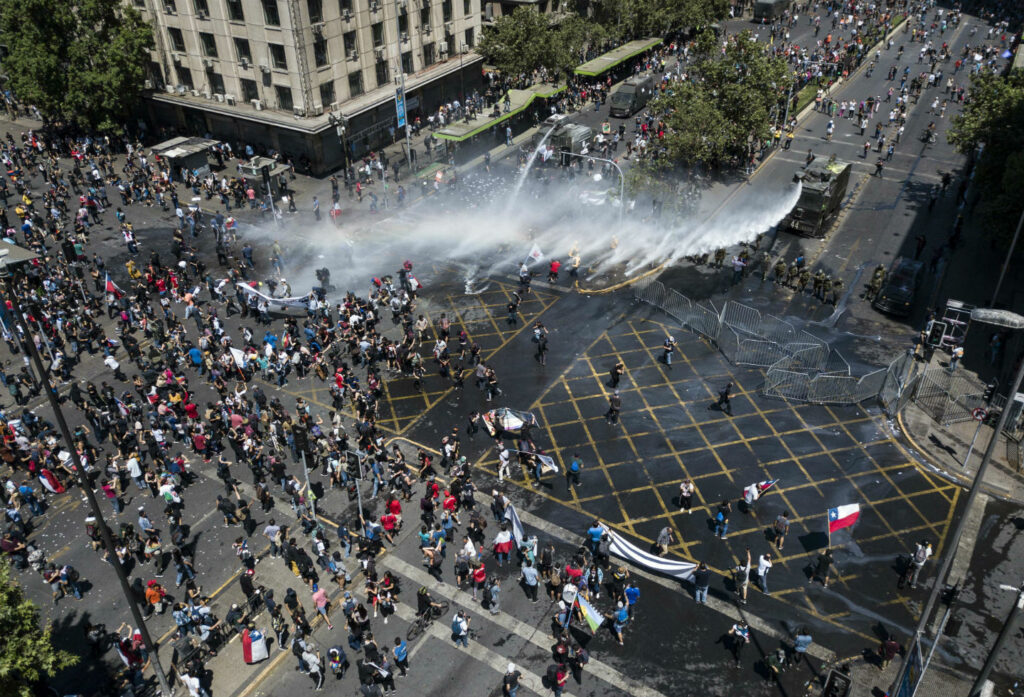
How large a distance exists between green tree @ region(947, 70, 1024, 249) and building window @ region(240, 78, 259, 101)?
158 feet

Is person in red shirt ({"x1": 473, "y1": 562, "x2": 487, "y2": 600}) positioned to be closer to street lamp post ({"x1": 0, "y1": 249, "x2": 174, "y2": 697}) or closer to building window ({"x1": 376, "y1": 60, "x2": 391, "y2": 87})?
street lamp post ({"x1": 0, "y1": 249, "x2": 174, "y2": 697})

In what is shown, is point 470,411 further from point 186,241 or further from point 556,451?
point 186,241

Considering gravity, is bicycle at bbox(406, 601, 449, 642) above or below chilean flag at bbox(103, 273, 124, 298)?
below

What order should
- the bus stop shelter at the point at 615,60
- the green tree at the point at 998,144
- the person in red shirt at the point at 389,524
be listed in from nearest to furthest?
the person in red shirt at the point at 389,524 → the green tree at the point at 998,144 → the bus stop shelter at the point at 615,60

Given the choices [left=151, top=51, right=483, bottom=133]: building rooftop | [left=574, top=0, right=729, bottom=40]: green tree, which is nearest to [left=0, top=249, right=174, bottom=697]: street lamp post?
[left=151, top=51, right=483, bottom=133]: building rooftop

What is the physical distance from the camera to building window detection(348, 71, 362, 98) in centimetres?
5628

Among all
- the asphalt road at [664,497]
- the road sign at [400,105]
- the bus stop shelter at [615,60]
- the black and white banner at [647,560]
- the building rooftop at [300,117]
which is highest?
the road sign at [400,105]

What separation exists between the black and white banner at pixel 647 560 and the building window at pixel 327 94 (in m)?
42.1

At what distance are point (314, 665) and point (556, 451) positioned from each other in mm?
12523

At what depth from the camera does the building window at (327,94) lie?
54281 mm

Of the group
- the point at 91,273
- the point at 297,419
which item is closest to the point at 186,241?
the point at 91,273

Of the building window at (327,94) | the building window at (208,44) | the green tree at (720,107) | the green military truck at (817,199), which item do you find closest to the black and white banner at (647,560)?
the green military truck at (817,199)

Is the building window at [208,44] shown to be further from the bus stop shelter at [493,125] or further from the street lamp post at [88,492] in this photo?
the street lamp post at [88,492]

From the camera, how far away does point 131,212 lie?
1999 inches
